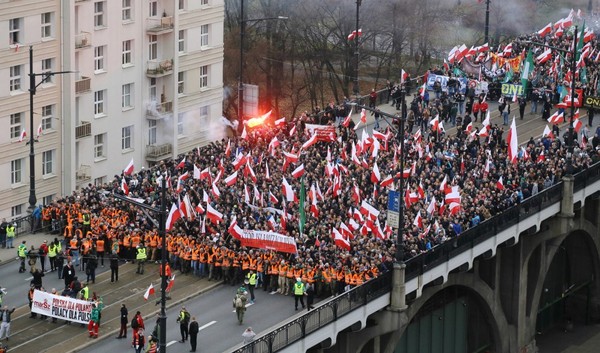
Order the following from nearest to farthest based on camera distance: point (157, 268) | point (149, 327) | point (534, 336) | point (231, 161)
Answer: point (149, 327)
point (157, 268)
point (231, 161)
point (534, 336)

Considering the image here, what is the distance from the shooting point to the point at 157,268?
8800cm

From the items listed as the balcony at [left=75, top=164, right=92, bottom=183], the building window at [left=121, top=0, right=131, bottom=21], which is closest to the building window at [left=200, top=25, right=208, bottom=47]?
the building window at [left=121, top=0, right=131, bottom=21]

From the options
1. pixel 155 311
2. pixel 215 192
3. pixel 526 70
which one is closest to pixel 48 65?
pixel 215 192

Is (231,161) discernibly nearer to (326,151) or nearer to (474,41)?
(326,151)

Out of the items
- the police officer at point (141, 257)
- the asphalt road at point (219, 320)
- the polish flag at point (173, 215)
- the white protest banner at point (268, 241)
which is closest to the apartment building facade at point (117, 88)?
the polish flag at point (173, 215)

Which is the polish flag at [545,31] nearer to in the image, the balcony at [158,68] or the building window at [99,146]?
the balcony at [158,68]

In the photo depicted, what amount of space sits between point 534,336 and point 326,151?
53.4 feet

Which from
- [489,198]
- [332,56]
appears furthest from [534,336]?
[332,56]

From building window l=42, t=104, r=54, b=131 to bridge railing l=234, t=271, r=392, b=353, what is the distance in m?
34.6

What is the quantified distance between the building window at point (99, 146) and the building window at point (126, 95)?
2.69m

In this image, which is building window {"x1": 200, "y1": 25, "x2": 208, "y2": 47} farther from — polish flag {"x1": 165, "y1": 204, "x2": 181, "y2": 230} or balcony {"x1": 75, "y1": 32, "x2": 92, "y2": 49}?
polish flag {"x1": 165, "y1": 204, "x2": 181, "y2": 230}

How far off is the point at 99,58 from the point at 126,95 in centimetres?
412

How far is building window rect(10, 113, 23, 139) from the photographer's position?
109m

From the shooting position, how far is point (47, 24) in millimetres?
110625
